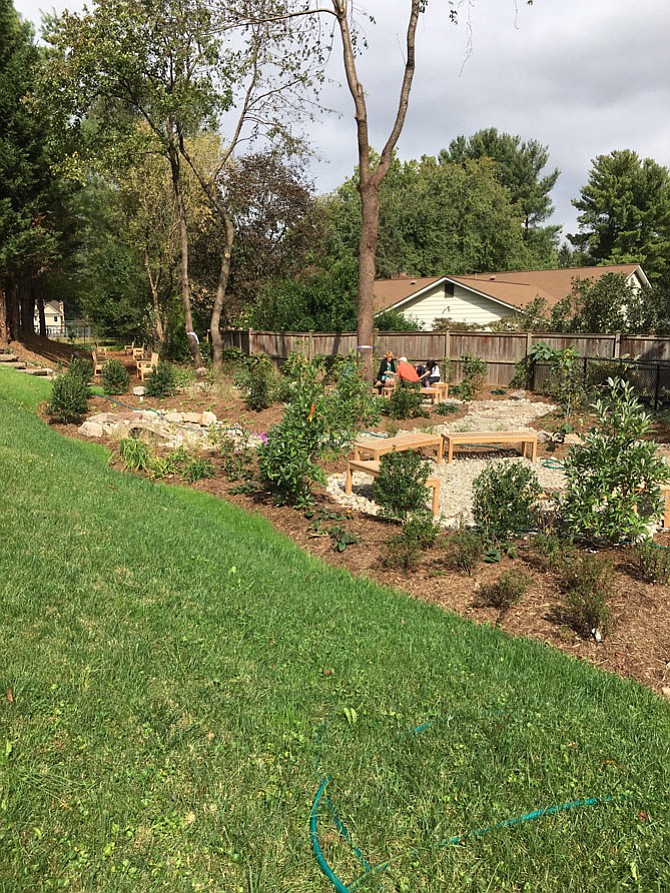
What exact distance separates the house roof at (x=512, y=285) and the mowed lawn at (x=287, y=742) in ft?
77.3

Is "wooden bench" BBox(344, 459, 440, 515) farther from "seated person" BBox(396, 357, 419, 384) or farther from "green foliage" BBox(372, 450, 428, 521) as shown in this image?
"seated person" BBox(396, 357, 419, 384)

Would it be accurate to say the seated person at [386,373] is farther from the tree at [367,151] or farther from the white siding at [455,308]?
the white siding at [455,308]

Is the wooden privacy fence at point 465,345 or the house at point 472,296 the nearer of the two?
the wooden privacy fence at point 465,345

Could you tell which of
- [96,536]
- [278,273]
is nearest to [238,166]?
[278,273]

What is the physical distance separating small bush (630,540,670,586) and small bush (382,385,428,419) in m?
7.85

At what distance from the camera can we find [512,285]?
1188 inches

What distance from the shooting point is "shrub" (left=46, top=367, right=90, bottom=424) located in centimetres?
1134

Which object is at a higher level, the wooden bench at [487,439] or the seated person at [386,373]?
the seated person at [386,373]

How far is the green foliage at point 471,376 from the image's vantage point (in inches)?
624

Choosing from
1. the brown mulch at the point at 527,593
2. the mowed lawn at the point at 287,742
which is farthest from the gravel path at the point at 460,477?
the mowed lawn at the point at 287,742

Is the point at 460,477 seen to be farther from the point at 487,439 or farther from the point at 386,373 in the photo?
the point at 386,373

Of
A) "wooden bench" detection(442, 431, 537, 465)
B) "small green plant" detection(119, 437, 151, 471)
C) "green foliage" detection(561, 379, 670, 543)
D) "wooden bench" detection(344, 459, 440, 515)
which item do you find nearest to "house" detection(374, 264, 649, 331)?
"wooden bench" detection(442, 431, 537, 465)

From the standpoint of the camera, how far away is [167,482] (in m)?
8.13

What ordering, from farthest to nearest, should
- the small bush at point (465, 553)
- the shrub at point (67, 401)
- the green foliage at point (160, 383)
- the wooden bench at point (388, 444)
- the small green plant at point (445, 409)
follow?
the green foliage at point (160, 383)
the small green plant at point (445, 409)
the shrub at point (67, 401)
the wooden bench at point (388, 444)
the small bush at point (465, 553)
